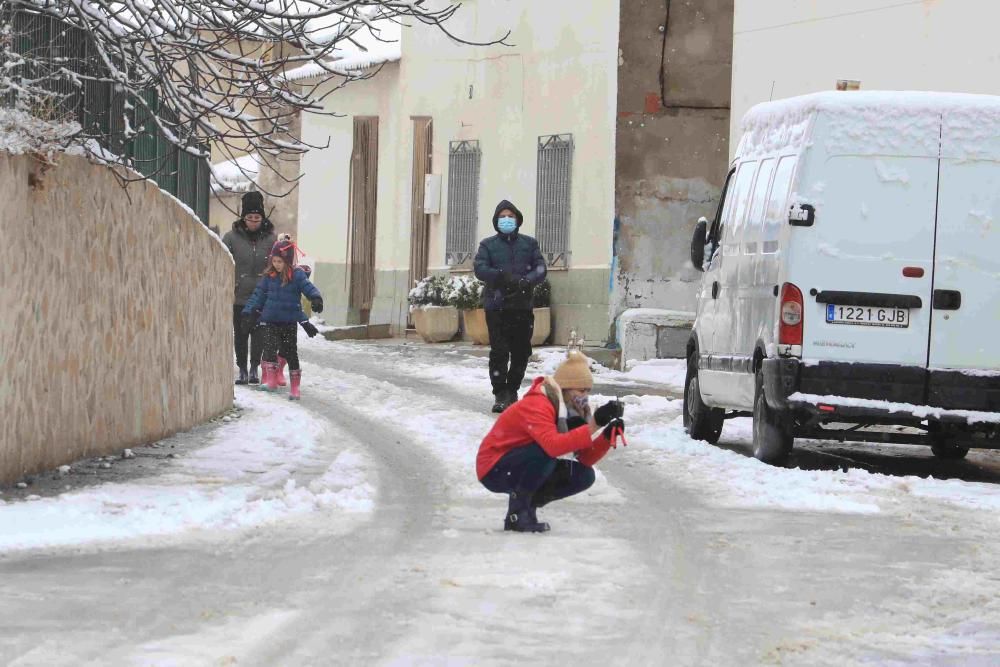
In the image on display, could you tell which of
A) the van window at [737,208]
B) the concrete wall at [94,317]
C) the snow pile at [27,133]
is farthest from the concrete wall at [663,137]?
the snow pile at [27,133]

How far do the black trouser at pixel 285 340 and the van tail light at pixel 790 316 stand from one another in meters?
6.29

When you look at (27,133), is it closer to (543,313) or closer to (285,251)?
(285,251)

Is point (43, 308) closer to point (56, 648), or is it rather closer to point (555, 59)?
point (56, 648)

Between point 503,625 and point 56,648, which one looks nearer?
point 56,648

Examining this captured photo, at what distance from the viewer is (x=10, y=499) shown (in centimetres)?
930

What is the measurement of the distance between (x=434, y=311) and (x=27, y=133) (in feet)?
59.6

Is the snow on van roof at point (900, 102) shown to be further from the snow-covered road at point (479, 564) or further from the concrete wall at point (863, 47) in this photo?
the concrete wall at point (863, 47)

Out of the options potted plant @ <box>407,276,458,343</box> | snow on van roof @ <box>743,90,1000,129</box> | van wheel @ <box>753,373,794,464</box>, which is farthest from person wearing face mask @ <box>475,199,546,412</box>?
potted plant @ <box>407,276,458,343</box>

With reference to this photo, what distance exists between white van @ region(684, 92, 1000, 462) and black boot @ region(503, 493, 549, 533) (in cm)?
320

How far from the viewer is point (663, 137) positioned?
25500mm

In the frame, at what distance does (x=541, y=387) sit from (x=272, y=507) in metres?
1.62

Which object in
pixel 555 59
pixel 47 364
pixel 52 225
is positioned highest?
pixel 555 59

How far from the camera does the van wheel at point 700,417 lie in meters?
13.9

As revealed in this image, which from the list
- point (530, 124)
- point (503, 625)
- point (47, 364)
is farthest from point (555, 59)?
point (503, 625)
